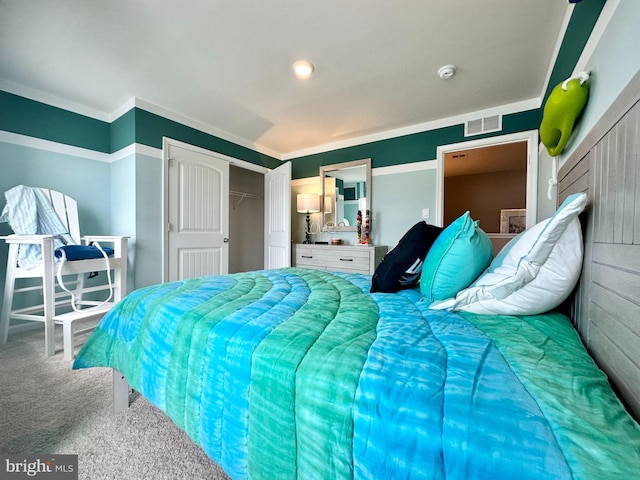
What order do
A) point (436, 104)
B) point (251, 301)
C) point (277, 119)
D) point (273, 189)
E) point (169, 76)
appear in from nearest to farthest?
point (251, 301) → point (169, 76) → point (436, 104) → point (277, 119) → point (273, 189)

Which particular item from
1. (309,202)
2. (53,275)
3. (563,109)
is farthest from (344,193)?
(53,275)

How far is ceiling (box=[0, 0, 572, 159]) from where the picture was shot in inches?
66.7

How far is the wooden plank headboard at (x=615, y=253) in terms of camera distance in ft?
2.13

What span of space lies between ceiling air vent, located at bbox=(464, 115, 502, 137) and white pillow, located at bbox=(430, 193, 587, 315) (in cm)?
255

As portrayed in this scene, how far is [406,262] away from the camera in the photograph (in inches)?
50.0

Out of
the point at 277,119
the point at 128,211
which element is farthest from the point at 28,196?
the point at 277,119

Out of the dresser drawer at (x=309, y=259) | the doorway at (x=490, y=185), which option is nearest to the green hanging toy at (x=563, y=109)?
the doorway at (x=490, y=185)

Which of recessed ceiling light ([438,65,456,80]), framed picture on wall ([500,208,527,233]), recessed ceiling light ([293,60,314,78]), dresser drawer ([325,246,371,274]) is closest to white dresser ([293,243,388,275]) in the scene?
dresser drawer ([325,246,371,274])

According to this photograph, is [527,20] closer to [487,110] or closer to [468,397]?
[487,110]

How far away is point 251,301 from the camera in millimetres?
1112

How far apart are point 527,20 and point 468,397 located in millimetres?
2434

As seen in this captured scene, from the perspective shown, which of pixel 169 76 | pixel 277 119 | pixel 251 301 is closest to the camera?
pixel 251 301

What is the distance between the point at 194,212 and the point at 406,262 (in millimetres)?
2919

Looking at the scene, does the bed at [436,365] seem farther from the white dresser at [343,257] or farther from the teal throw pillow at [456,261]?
the white dresser at [343,257]
